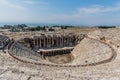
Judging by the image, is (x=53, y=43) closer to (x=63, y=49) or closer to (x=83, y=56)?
(x=63, y=49)

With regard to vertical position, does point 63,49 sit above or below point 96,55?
below

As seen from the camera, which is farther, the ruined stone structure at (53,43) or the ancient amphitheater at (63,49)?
the ruined stone structure at (53,43)

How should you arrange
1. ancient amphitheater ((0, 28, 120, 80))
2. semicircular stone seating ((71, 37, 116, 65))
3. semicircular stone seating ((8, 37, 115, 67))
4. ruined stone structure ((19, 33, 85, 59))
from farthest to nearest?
1. ruined stone structure ((19, 33, 85, 59))
2. ancient amphitheater ((0, 28, 120, 80))
3. semicircular stone seating ((71, 37, 116, 65))
4. semicircular stone seating ((8, 37, 115, 67))

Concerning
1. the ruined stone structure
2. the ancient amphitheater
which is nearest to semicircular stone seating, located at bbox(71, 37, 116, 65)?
the ancient amphitheater

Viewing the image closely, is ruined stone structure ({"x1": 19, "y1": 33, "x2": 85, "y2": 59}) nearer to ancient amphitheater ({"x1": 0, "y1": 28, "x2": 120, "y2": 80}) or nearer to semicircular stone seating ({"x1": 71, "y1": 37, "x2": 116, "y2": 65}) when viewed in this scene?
ancient amphitheater ({"x1": 0, "y1": 28, "x2": 120, "y2": 80})

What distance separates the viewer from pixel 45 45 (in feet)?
217

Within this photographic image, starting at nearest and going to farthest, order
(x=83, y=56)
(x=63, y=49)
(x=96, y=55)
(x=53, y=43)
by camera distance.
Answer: (x=96, y=55), (x=83, y=56), (x=63, y=49), (x=53, y=43)

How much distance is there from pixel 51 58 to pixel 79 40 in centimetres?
1820

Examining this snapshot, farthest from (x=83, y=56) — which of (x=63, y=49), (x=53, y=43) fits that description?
→ (x=53, y=43)

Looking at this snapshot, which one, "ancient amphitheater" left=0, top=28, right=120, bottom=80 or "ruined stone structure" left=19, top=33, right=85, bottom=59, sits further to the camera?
"ruined stone structure" left=19, top=33, right=85, bottom=59

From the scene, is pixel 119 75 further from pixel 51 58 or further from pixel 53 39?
pixel 53 39

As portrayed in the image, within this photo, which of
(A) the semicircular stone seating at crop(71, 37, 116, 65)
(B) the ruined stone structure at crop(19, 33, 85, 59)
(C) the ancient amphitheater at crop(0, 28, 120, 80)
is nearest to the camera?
(A) the semicircular stone seating at crop(71, 37, 116, 65)

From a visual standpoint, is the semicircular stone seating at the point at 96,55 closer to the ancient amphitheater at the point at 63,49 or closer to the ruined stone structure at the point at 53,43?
the ancient amphitheater at the point at 63,49

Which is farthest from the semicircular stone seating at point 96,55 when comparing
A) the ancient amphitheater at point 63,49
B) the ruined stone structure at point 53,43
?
the ruined stone structure at point 53,43
